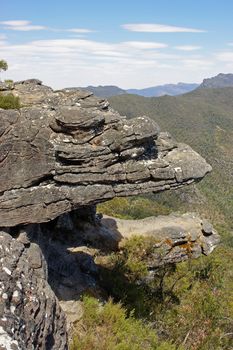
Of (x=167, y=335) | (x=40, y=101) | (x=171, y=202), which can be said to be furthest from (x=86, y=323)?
(x=171, y=202)

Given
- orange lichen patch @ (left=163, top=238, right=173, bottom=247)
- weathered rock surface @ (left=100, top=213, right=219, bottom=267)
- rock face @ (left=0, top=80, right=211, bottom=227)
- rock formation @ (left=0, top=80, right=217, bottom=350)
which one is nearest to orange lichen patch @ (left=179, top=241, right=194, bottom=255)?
weathered rock surface @ (left=100, top=213, right=219, bottom=267)

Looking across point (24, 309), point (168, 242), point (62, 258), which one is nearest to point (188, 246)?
point (168, 242)

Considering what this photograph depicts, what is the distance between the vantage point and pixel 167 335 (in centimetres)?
1800

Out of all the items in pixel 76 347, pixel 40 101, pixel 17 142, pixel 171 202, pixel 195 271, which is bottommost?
pixel 171 202

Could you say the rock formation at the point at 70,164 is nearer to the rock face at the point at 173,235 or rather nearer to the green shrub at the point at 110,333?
the green shrub at the point at 110,333

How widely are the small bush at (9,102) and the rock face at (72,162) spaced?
2.76m

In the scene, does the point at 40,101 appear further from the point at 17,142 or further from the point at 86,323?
the point at 86,323

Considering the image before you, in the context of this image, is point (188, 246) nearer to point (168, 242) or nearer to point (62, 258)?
point (168, 242)

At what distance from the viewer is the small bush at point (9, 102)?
58.1 ft

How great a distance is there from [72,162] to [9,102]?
527 cm

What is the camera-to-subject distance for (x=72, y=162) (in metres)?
14.8

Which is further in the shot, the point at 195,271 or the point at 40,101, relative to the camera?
the point at 195,271

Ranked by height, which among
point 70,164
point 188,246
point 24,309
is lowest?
point 188,246

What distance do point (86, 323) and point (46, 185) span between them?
5.44 metres
